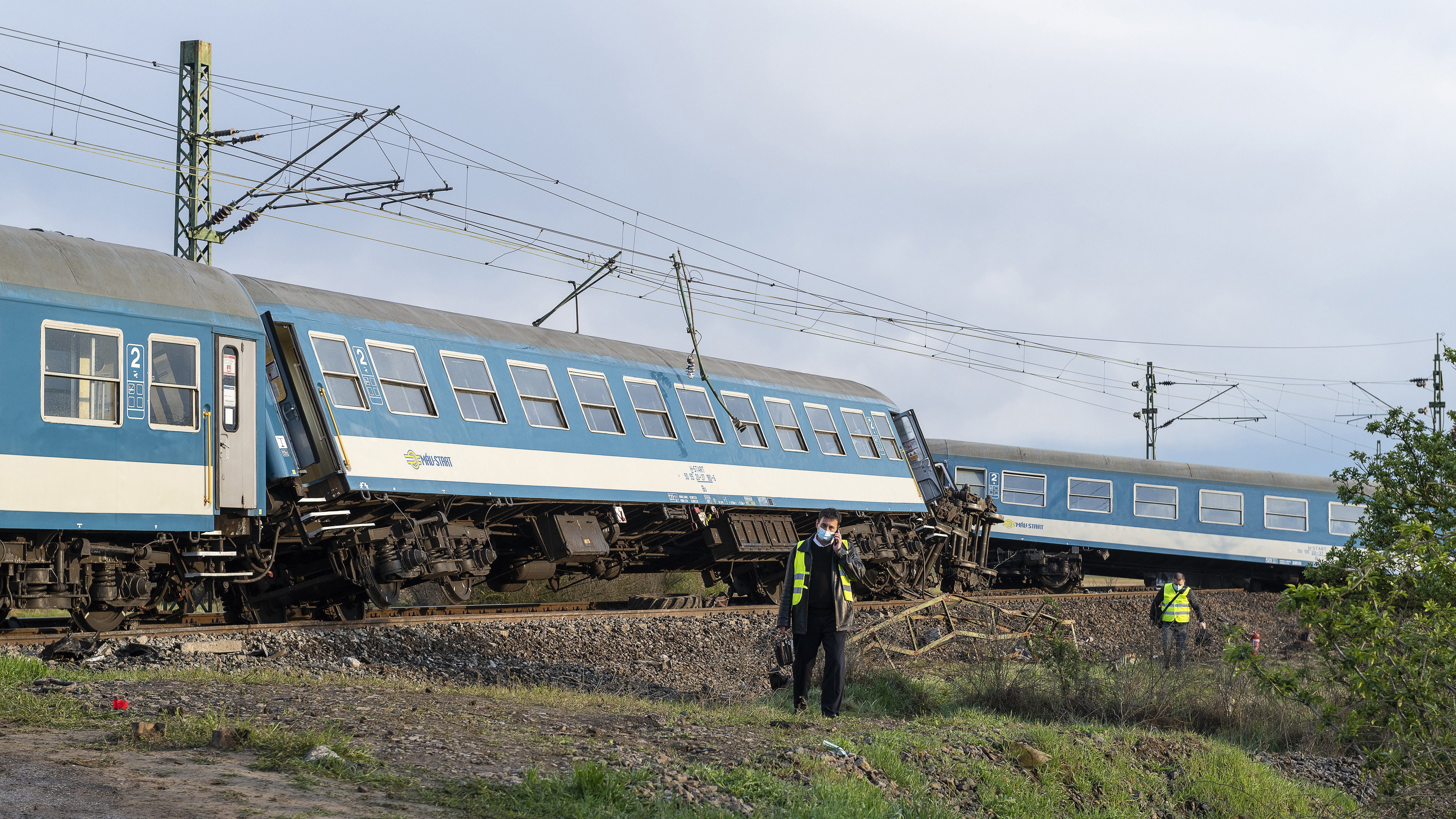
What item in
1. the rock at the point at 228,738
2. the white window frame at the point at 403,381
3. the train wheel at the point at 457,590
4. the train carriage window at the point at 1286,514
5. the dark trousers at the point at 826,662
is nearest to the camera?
the rock at the point at 228,738

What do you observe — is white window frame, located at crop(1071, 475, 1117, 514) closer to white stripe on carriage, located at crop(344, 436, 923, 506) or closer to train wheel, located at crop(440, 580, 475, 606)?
white stripe on carriage, located at crop(344, 436, 923, 506)

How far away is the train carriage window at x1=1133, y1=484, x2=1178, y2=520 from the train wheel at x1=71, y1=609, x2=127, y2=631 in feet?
67.1

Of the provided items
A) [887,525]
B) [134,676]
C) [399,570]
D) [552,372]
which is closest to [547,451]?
[552,372]

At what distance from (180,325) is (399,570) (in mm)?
3390

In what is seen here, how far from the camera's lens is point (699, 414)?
54.0 feet

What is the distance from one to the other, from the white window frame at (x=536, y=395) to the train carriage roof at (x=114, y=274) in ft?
10.5

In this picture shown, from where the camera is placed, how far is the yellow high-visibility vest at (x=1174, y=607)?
46.6ft

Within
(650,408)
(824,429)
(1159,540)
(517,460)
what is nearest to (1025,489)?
(1159,540)

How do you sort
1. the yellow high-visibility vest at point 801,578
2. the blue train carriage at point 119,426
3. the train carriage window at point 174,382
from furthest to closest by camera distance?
the train carriage window at point 174,382, the blue train carriage at point 119,426, the yellow high-visibility vest at point 801,578

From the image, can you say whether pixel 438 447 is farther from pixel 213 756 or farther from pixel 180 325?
pixel 213 756

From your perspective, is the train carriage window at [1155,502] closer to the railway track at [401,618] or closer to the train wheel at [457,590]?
the railway track at [401,618]

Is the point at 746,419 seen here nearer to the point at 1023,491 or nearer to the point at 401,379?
the point at 401,379

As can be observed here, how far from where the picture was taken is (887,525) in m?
19.9

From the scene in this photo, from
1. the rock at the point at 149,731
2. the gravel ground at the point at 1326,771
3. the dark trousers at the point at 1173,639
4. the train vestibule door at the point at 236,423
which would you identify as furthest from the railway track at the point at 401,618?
the gravel ground at the point at 1326,771
